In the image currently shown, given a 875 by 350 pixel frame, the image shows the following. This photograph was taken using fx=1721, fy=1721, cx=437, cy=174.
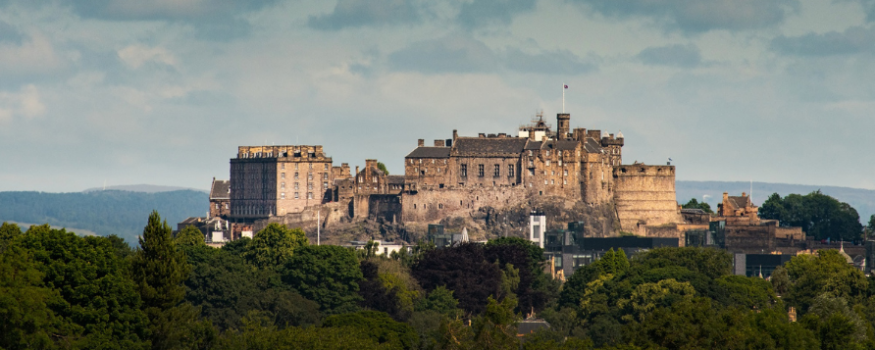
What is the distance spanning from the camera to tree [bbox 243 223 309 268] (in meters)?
152

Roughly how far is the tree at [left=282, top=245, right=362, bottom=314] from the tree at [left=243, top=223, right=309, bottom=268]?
7.69 metres

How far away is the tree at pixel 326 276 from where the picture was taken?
5221 inches

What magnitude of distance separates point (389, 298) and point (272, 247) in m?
24.7

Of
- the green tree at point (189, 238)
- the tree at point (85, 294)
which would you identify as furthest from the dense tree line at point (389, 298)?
the green tree at point (189, 238)

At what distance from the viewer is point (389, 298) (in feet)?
445

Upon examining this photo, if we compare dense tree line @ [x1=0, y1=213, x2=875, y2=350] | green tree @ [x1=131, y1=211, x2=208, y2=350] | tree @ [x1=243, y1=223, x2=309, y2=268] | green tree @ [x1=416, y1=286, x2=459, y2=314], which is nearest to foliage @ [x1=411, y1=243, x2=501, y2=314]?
dense tree line @ [x1=0, y1=213, x2=875, y2=350]

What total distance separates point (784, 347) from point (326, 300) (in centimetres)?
4744

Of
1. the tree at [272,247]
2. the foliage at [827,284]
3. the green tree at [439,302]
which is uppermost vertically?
the tree at [272,247]

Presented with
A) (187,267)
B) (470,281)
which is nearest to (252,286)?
(470,281)

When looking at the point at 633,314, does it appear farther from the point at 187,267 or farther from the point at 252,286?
the point at 187,267

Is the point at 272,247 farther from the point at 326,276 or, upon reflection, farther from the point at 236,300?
the point at 236,300

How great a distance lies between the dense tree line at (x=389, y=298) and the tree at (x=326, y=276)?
0.50 ft

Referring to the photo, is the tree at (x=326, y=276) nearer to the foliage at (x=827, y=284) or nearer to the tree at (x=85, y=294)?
the foliage at (x=827, y=284)

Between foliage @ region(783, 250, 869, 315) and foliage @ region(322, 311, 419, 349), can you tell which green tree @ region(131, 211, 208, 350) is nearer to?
foliage @ region(322, 311, 419, 349)
